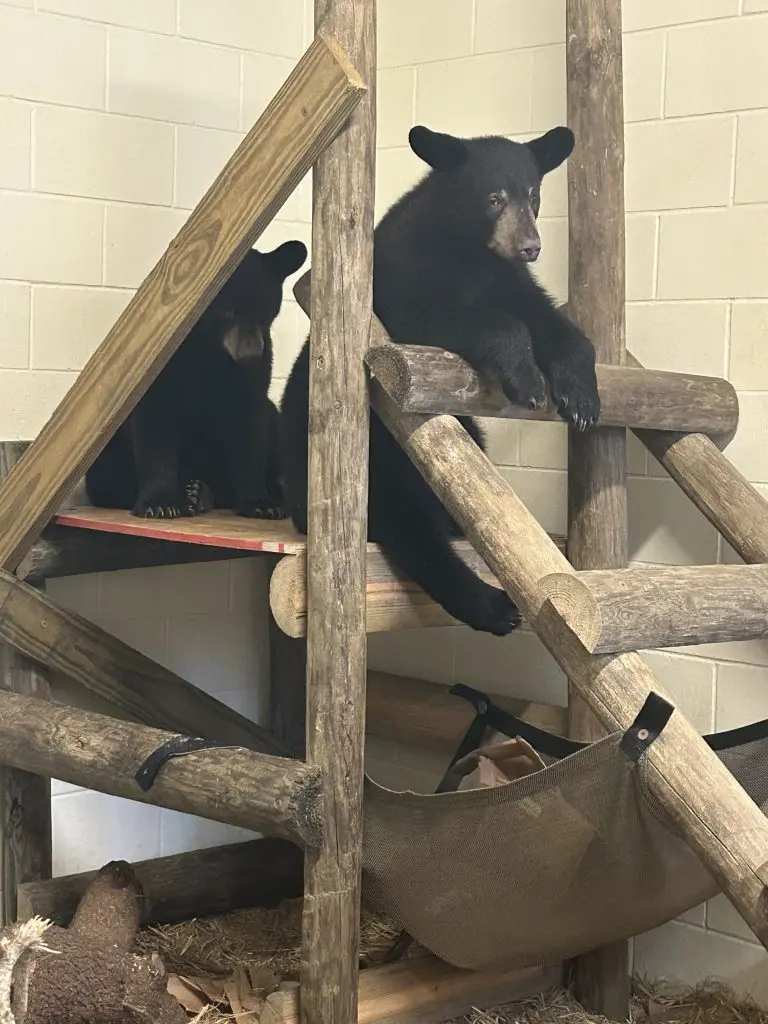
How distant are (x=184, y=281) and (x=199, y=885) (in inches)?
58.7

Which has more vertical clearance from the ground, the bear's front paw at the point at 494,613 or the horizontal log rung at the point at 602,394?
the horizontal log rung at the point at 602,394

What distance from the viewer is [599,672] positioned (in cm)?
197

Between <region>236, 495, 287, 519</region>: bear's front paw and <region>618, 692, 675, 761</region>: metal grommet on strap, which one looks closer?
<region>618, 692, 675, 761</region>: metal grommet on strap

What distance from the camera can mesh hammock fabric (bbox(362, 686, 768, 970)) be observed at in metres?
2.06

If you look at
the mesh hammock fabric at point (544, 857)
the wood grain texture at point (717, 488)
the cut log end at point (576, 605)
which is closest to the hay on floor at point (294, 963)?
the mesh hammock fabric at point (544, 857)

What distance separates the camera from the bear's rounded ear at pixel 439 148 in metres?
2.73

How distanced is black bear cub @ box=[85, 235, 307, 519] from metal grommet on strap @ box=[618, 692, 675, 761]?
136cm

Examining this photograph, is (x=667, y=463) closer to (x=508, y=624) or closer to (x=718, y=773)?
(x=508, y=624)

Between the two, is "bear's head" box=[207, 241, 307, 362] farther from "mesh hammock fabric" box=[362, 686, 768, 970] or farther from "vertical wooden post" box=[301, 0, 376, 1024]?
"mesh hammock fabric" box=[362, 686, 768, 970]

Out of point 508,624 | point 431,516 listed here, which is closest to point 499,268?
point 431,516

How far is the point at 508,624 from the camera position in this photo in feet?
8.41

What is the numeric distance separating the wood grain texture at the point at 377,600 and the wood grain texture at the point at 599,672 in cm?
26

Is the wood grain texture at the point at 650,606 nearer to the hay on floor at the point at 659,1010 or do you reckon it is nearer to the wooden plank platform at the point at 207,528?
the wooden plank platform at the point at 207,528

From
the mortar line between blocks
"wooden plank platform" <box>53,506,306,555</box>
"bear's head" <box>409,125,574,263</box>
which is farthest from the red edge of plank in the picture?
the mortar line between blocks
